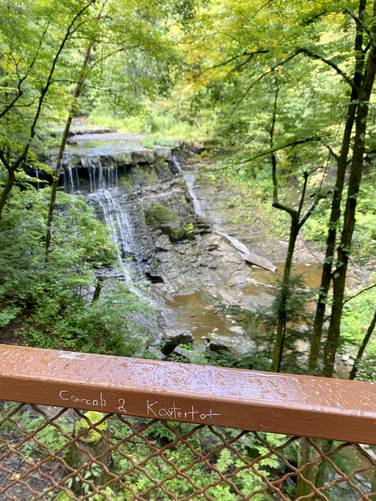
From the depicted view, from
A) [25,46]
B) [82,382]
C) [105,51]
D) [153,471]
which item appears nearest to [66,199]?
[105,51]

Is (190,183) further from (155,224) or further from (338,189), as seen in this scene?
(338,189)

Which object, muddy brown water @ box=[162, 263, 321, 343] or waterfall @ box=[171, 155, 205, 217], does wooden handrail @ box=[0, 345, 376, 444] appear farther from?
waterfall @ box=[171, 155, 205, 217]

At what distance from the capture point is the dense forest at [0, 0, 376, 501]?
153 inches

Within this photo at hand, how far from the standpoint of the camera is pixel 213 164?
734cm

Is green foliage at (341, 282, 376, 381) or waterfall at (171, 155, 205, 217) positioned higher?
waterfall at (171, 155, 205, 217)

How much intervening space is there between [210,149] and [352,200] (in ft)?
13.3

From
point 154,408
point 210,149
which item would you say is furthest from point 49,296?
point 154,408

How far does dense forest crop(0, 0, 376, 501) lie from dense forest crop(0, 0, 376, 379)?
0.11ft

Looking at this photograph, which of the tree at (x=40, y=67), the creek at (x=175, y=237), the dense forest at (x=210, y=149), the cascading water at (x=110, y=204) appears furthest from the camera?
the cascading water at (x=110, y=204)

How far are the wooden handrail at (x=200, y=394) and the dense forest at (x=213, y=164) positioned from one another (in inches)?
13.3

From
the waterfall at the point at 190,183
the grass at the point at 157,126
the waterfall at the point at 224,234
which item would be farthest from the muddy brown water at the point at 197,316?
the grass at the point at 157,126

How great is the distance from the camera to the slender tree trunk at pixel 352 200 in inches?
140

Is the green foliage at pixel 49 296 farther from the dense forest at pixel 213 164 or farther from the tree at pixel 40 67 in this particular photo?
the tree at pixel 40 67

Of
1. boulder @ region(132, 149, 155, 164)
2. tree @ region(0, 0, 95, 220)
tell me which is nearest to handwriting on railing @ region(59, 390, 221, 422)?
tree @ region(0, 0, 95, 220)
